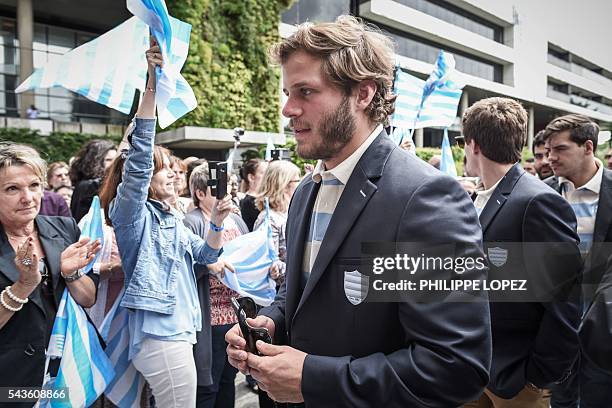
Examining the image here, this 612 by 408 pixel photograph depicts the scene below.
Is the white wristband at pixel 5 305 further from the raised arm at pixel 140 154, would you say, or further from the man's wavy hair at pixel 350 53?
the man's wavy hair at pixel 350 53

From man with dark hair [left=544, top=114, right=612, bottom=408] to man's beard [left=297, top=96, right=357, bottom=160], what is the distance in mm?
2256

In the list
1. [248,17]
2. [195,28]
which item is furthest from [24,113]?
[248,17]

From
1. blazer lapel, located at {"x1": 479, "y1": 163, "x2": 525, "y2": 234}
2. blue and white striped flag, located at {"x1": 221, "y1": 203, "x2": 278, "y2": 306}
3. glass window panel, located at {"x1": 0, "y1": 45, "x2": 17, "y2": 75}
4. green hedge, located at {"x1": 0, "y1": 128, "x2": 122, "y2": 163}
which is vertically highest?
glass window panel, located at {"x1": 0, "y1": 45, "x2": 17, "y2": 75}

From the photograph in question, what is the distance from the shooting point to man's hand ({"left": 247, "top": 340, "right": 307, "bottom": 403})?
132 cm

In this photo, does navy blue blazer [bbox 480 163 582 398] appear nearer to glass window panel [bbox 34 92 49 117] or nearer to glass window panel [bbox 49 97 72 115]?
glass window panel [bbox 34 92 49 117]

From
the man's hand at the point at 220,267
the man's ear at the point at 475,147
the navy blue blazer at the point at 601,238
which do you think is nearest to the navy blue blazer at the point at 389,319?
the man's ear at the point at 475,147

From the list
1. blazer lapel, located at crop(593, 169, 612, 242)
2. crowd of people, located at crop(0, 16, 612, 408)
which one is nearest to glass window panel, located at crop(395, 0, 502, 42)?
blazer lapel, located at crop(593, 169, 612, 242)

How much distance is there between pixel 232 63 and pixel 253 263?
11.8m

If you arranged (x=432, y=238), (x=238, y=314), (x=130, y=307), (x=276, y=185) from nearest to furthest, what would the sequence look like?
(x=432, y=238), (x=238, y=314), (x=130, y=307), (x=276, y=185)

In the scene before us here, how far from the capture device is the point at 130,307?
2785 mm

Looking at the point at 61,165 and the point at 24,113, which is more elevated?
the point at 24,113

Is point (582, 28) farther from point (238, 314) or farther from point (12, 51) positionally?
point (12, 51)

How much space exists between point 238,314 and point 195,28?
1332cm

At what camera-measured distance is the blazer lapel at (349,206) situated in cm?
142
